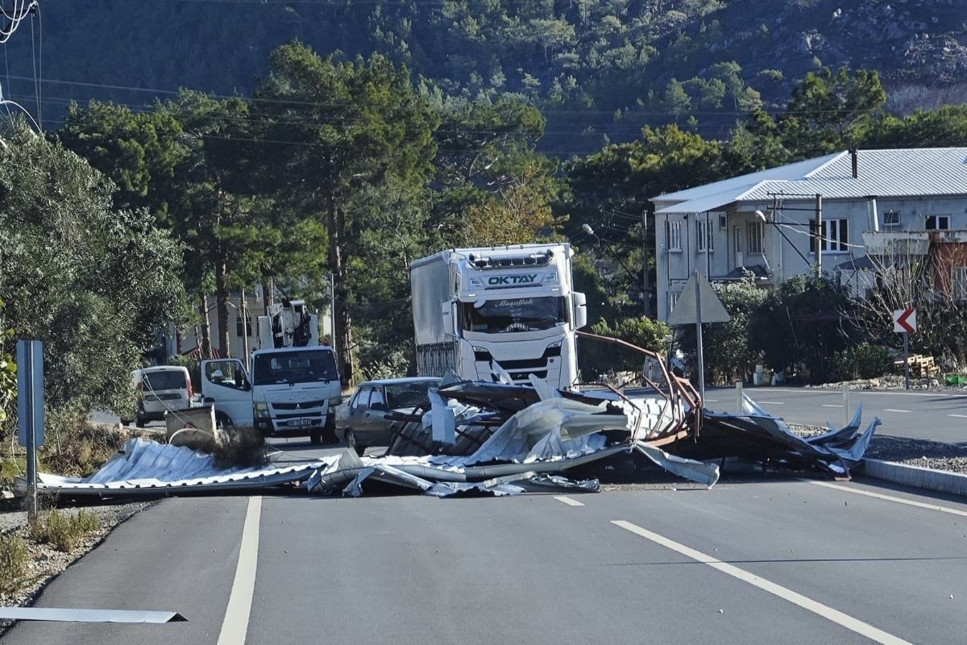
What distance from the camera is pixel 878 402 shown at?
30.6 m

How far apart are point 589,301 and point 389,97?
1706 cm

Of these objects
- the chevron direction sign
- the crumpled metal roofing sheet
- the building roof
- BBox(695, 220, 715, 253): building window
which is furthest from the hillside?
the crumpled metal roofing sheet

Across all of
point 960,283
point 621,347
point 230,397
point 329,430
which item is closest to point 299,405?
point 329,430

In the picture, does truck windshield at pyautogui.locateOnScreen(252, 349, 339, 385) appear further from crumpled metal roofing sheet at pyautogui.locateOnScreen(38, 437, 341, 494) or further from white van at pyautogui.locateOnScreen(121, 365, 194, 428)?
crumpled metal roofing sheet at pyautogui.locateOnScreen(38, 437, 341, 494)

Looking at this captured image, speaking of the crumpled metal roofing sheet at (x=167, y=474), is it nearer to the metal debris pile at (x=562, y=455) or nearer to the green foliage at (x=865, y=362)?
the metal debris pile at (x=562, y=455)

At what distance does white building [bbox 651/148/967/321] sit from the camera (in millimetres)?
57000

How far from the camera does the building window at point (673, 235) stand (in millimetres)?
65750

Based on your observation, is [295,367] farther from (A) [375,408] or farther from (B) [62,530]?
(B) [62,530]

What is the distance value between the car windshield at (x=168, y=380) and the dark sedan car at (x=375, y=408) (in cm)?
1625

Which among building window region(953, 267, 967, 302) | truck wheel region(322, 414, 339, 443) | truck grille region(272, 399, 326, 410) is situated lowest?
truck wheel region(322, 414, 339, 443)

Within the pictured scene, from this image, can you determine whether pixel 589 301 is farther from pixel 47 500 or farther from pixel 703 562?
pixel 703 562

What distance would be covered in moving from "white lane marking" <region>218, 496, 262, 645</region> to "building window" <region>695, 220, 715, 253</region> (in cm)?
5081

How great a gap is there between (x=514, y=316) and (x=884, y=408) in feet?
26.5

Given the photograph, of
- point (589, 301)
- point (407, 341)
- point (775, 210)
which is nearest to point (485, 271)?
point (775, 210)
